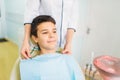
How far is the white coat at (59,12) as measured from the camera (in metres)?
1.23

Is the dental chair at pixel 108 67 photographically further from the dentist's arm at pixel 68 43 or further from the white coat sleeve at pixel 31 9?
→ the white coat sleeve at pixel 31 9

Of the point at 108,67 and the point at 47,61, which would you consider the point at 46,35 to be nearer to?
the point at 47,61

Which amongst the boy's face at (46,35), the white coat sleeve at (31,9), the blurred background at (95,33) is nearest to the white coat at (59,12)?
the white coat sleeve at (31,9)

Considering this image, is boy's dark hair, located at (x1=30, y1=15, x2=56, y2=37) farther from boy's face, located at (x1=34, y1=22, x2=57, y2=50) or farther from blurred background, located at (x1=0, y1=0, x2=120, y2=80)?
blurred background, located at (x1=0, y1=0, x2=120, y2=80)

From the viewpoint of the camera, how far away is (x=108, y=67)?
43.9 inches

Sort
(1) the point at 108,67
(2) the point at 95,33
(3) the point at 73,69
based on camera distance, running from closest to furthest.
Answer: (1) the point at 108,67, (3) the point at 73,69, (2) the point at 95,33

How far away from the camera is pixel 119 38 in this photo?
1.89 m

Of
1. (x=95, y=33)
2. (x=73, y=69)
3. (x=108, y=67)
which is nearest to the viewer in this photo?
(x=108, y=67)

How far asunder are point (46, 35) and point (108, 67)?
43cm

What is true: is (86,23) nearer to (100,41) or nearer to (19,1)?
(100,41)

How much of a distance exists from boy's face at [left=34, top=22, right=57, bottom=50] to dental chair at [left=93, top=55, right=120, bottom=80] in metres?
0.31

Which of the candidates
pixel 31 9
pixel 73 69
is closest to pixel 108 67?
pixel 73 69

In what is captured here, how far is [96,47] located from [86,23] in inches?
12.4

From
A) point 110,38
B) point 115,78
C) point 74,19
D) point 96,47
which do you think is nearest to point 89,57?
point 96,47
